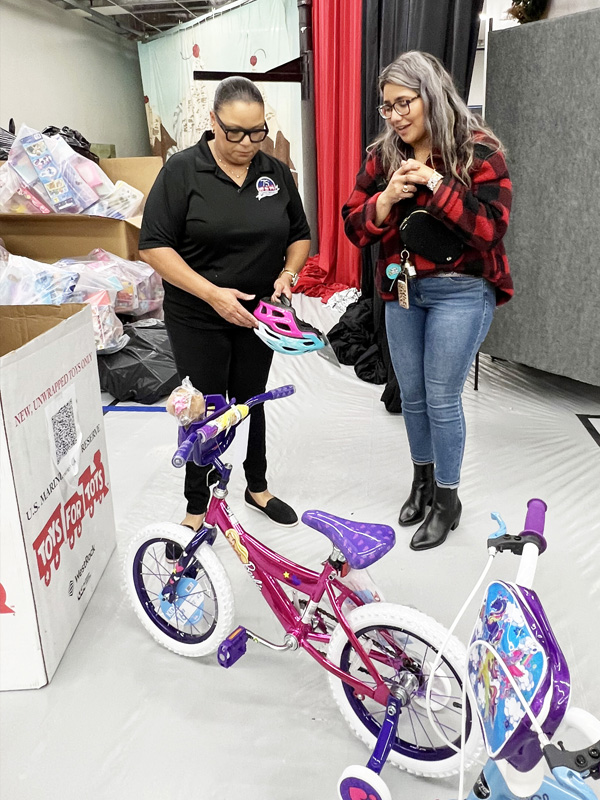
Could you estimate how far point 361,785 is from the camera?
Result: 1.00 meters

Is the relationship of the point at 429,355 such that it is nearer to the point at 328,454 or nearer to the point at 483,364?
the point at 328,454

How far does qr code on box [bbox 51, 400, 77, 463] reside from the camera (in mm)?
1384

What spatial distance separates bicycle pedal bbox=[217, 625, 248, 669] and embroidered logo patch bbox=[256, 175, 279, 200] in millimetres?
974

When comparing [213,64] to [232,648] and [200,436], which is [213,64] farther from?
[232,648]

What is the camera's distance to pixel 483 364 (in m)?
3.15

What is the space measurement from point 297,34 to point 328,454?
377 cm

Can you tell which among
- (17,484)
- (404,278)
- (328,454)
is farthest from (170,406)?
(328,454)

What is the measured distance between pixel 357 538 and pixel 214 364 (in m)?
0.71

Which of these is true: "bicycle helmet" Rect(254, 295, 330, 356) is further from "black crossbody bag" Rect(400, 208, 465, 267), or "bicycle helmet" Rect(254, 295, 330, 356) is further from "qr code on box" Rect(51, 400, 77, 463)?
"qr code on box" Rect(51, 400, 77, 463)

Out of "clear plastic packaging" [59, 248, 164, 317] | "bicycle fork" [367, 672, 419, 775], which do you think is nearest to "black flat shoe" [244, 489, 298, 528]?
"bicycle fork" [367, 672, 419, 775]

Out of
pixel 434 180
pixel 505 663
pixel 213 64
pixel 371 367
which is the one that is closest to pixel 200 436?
pixel 505 663

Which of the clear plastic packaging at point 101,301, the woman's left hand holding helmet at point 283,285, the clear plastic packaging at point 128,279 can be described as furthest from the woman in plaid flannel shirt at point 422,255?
the clear plastic packaging at point 128,279

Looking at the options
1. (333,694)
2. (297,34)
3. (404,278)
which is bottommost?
(333,694)

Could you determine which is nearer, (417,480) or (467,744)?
(467,744)
